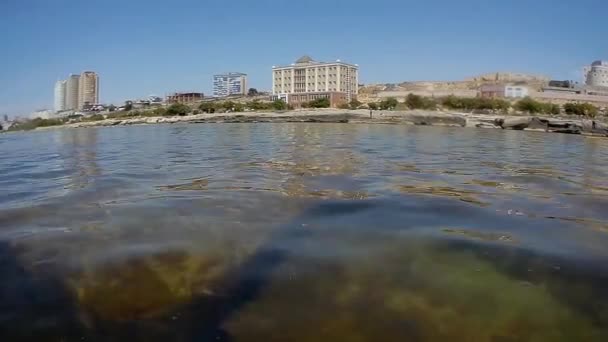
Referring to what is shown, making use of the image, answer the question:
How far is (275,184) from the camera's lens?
17.4ft

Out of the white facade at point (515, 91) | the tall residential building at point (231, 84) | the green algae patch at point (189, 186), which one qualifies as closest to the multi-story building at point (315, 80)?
the white facade at point (515, 91)

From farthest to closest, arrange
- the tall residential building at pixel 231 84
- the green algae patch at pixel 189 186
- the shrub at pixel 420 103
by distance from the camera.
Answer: the tall residential building at pixel 231 84 < the shrub at pixel 420 103 < the green algae patch at pixel 189 186

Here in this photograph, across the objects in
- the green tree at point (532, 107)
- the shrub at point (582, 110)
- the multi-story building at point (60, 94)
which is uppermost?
the multi-story building at point (60, 94)

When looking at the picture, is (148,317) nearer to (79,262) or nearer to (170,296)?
(170,296)

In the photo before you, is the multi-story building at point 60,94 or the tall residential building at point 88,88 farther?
the multi-story building at point 60,94

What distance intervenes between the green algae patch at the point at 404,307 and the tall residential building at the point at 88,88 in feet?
624

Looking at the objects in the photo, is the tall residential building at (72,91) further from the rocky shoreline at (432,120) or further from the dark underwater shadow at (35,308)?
the dark underwater shadow at (35,308)

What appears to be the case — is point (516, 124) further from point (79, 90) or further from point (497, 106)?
point (79, 90)

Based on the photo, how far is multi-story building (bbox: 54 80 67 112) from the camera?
179875 mm

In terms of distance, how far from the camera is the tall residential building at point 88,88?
17300 centimetres

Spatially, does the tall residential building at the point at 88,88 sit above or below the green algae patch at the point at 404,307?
above

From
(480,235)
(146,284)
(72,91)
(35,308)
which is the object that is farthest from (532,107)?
(72,91)

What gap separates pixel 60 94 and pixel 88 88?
63.1ft

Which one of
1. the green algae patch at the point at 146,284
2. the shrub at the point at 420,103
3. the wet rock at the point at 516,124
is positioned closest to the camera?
the green algae patch at the point at 146,284
